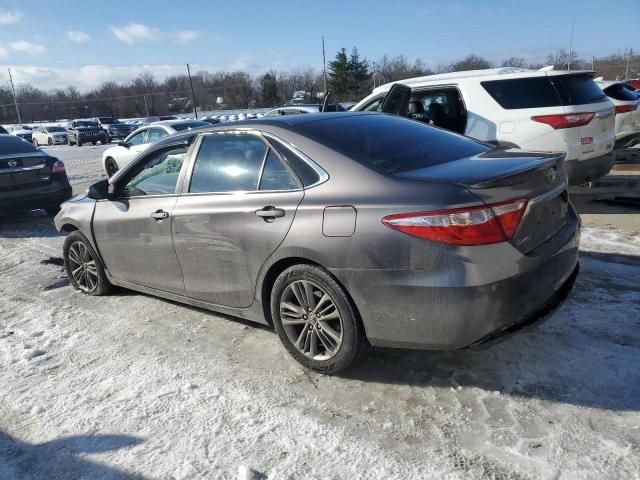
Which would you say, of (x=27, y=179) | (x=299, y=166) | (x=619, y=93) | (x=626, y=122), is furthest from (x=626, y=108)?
(x=27, y=179)

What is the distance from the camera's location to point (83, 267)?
5.16 m

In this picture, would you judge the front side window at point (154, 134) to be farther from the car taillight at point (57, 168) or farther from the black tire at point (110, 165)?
the car taillight at point (57, 168)

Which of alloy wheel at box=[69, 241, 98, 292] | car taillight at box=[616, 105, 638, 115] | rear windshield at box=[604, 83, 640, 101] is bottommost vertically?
alloy wheel at box=[69, 241, 98, 292]

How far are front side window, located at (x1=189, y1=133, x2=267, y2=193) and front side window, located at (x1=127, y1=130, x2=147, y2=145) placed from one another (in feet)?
33.1

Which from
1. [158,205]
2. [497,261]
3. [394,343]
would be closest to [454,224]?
[497,261]

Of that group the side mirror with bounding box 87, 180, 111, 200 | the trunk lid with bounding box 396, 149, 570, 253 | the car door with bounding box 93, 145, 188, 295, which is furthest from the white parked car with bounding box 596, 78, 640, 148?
the side mirror with bounding box 87, 180, 111, 200

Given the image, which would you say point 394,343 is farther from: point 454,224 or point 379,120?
point 379,120

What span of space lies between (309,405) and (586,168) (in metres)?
5.19

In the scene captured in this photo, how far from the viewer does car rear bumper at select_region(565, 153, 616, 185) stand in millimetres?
6496

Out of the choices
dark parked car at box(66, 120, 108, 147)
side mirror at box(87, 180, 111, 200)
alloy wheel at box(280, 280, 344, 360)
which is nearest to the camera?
alloy wheel at box(280, 280, 344, 360)

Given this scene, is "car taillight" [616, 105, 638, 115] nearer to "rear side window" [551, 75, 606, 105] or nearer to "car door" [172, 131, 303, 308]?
"rear side window" [551, 75, 606, 105]

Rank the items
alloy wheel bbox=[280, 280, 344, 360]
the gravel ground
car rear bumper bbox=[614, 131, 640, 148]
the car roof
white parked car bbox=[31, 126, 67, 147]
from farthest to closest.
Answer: white parked car bbox=[31, 126, 67, 147]
car rear bumper bbox=[614, 131, 640, 148]
the car roof
alloy wheel bbox=[280, 280, 344, 360]
the gravel ground

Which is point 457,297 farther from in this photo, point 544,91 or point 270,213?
point 544,91

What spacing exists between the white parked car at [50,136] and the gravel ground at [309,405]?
40.8m
